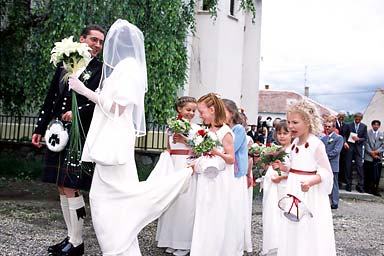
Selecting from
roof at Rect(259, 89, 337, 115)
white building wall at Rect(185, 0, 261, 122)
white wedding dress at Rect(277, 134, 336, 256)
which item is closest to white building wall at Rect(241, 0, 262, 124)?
white building wall at Rect(185, 0, 261, 122)

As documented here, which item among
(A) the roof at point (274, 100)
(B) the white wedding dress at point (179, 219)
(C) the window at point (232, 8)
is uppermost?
(A) the roof at point (274, 100)

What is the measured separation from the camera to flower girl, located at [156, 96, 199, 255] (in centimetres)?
568

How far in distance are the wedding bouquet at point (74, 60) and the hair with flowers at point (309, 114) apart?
6.50ft

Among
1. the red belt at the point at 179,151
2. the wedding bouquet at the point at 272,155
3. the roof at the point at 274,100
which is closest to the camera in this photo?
the wedding bouquet at the point at 272,155

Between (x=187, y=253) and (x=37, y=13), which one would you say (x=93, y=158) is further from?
(x=37, y=13)

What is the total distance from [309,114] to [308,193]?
726 millimetres

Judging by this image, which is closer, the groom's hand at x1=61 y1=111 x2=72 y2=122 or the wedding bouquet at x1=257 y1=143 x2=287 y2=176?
the groom's hand at x1=61 y1=111 x2=72 y2=122

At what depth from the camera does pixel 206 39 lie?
17.9m

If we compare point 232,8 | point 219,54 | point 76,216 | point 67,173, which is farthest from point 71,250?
point 232,8

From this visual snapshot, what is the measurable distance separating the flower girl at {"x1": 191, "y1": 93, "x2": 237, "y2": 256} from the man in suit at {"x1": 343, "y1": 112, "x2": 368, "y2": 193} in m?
8.81

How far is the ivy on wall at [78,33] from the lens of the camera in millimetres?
9086

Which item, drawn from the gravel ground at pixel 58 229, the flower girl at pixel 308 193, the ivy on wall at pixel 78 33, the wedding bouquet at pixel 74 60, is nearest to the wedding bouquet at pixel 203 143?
the flower girl at pixel 308 193

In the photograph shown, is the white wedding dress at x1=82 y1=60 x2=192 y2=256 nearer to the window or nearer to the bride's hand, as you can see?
the bride's hand

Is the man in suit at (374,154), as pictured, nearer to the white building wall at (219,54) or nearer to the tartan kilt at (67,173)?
the white building wall at (219,54)
